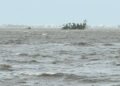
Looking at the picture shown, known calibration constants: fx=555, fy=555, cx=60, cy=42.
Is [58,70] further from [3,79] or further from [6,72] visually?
[3,79]

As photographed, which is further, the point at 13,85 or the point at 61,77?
the point at 61,77

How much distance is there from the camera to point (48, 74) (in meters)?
26.0

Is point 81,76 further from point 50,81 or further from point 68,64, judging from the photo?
point 68,64

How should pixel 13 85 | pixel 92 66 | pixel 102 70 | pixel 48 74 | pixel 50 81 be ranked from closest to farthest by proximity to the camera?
pixel 13 85 < pixel 50 81 < pixel 48 74 < pixel 102 70 < pixel 92 66

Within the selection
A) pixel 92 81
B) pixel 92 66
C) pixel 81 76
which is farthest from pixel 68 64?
pixel 92 81

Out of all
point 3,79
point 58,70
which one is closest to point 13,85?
point 3,79

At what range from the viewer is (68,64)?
3147cm

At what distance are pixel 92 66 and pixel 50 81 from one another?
6376 millimetres

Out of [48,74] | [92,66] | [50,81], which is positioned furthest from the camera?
[92,66]

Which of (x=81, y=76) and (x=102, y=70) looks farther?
(x=102, y=70)

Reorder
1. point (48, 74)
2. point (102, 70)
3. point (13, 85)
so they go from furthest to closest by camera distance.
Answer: point (102, 70)
point (48, 74)
point (13, 85)

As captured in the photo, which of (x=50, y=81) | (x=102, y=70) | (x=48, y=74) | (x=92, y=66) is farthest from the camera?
(x=92, y=66)

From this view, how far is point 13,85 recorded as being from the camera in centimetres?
2231

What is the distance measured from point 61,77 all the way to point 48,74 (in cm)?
112
